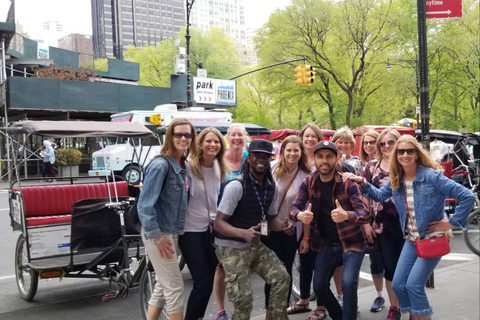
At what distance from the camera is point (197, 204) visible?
4.25m

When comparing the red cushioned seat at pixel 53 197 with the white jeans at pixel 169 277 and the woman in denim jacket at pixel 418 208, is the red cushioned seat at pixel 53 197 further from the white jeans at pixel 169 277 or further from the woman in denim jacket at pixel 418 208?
the woman in denim jacket at pixel 418 208

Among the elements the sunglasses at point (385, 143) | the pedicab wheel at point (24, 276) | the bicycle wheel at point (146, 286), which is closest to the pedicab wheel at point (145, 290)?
the bicycle wheel at point (146, 286)

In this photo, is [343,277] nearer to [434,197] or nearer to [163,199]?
[434,197]

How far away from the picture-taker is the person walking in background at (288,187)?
4.48 m

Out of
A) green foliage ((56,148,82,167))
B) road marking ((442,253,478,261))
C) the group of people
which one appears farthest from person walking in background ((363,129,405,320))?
green foliage ((56,148,82,167))

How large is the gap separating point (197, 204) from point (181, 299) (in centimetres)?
83

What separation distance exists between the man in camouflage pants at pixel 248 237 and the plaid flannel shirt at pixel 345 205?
30cm

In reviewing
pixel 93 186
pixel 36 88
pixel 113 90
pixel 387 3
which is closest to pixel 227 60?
pixel 387 3

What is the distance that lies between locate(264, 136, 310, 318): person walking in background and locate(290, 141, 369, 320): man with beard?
0.34 meters

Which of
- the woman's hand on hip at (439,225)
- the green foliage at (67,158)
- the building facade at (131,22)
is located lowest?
the woman's hand on hip at (439,225)

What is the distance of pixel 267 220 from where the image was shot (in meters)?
4.27

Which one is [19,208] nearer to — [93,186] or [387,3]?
[93,186]

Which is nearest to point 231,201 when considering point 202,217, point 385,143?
point 202,217

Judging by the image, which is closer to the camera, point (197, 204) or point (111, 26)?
point (197, 204)
